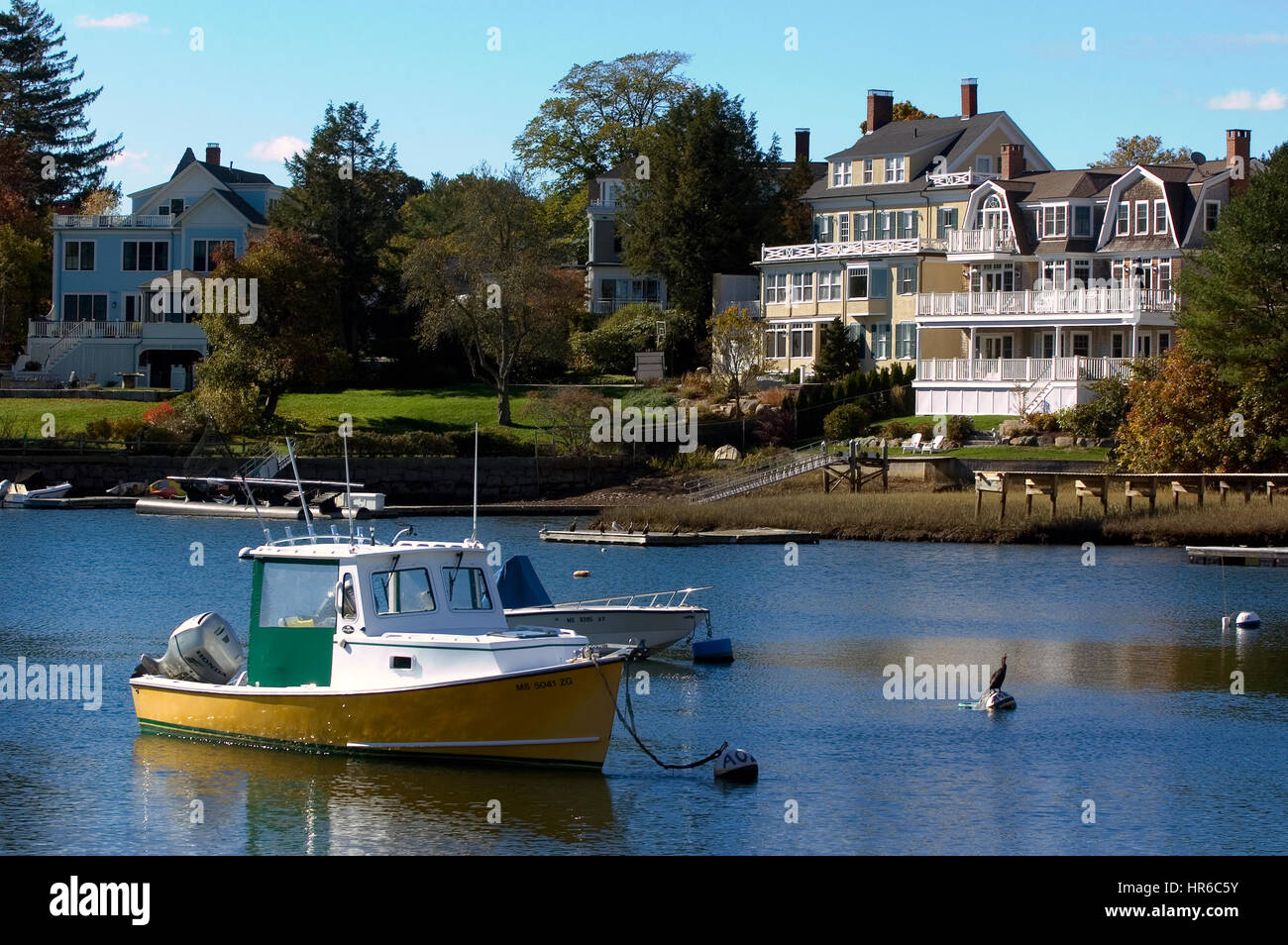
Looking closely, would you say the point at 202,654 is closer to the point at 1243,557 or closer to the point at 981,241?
the point at 1243,557

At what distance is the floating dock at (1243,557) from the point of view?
2208 inches

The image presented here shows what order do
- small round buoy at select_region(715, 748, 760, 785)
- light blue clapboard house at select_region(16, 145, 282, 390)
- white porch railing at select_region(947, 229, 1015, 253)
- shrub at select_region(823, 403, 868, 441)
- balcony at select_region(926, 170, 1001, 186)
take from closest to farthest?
small round buoy at select_region(715, 748, 760, 785)
shrub at select_region(823, 403, 868, 441)
white porch railing at select_region(947, 229, 1015, 253)
balcony at select_region(926, 170, 1001, 186)
light blue clapboard house at select_region(16, 145, 282, 390)

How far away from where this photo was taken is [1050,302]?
271 ft

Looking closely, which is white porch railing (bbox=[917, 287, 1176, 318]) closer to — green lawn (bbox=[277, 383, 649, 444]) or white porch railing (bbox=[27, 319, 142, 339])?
green lawn (bbox=[277, 383, 649, 444])

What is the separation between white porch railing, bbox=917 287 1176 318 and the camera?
79.9 meters

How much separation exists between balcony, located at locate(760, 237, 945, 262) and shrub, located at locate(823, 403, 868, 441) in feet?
42.7

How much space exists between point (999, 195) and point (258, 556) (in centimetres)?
6731

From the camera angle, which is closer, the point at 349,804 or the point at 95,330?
the point at 349,804

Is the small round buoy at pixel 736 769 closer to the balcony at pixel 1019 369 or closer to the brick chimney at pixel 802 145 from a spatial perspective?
the balcony at pixel 1019 369

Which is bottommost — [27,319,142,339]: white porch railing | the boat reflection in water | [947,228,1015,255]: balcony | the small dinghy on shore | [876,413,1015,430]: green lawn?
the boat reflection in water

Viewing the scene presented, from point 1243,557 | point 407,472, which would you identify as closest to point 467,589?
point 1243,557

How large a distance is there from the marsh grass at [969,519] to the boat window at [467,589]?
3883cm

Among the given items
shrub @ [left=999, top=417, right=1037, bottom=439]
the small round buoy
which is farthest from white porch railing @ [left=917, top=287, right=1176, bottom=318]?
the small round buoy

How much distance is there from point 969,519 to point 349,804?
142 feet
